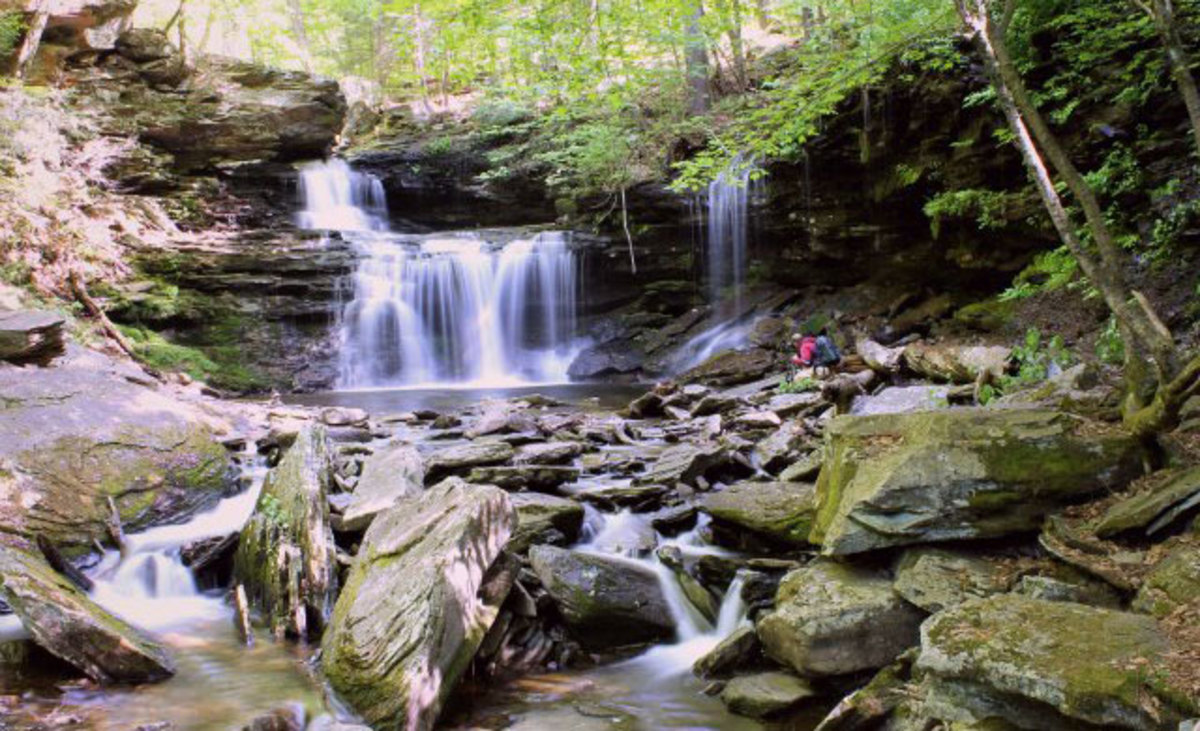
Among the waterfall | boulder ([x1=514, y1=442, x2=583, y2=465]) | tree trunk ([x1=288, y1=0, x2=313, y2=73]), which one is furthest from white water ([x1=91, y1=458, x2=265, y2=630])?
tree trunk ([x1=288, y1=0, x2=313, y2=73])

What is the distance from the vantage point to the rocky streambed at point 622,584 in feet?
10.1

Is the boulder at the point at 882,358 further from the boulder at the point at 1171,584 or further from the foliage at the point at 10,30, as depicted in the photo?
the foliage at the point at 10,30

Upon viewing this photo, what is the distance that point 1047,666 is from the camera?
2.64 metres

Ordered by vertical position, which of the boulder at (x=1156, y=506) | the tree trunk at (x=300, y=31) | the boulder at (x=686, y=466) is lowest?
the boulder at (x=686, y=466)

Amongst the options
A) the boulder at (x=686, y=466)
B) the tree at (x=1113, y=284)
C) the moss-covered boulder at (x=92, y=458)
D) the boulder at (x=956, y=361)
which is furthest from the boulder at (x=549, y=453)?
the tree at (x=1113, y=284)

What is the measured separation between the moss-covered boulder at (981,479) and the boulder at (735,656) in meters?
0.72

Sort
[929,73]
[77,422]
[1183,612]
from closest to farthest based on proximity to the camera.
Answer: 1. [1183,612]
2. [77,422]
3. [929,73]

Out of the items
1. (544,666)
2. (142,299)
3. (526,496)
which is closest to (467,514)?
(544,666)

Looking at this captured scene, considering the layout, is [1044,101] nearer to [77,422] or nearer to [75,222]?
[77,422]

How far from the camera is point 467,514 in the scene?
4473mm

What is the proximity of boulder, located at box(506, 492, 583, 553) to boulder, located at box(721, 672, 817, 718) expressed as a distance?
6.38 ft

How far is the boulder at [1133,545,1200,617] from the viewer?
2.89 meters

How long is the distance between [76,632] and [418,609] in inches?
76.5

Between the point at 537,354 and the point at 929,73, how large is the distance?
10862 millimetres
